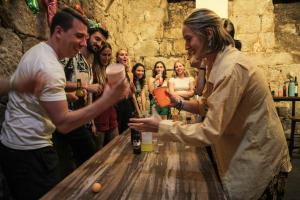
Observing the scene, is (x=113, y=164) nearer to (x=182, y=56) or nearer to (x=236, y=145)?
(x=236, y=145)

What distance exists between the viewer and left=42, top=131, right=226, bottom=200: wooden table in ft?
3.94

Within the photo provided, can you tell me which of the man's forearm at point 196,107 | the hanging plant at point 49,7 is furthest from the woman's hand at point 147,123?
the hanging plant at point 49,7

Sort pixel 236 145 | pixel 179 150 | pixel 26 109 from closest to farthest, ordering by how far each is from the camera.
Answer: pixel 236 145 < pixel 26 109 < pixel 179 150

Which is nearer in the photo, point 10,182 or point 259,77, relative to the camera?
point 259,77

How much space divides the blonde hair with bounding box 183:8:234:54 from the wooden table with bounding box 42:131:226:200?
0.62 meters

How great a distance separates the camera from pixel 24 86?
122 cm

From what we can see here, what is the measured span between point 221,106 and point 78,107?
171cm

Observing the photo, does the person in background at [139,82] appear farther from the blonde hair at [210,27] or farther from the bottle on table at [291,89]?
the blonde hair at [210,27]

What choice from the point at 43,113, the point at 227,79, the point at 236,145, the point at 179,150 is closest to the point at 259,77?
the point at 227,79

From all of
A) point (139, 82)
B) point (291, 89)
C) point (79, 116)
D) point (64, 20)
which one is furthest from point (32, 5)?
point (291, 89)

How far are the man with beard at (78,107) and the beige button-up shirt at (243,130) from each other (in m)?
1.22

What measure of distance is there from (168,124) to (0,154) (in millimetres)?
951

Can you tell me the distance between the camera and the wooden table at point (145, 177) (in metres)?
1.20

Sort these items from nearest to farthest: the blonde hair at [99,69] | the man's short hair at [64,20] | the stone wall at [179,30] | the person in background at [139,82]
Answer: the man's short hair at [64,20] < the blonde hair at [99,69] < the person in background at [139,82] < the stone wall at [179,30]
